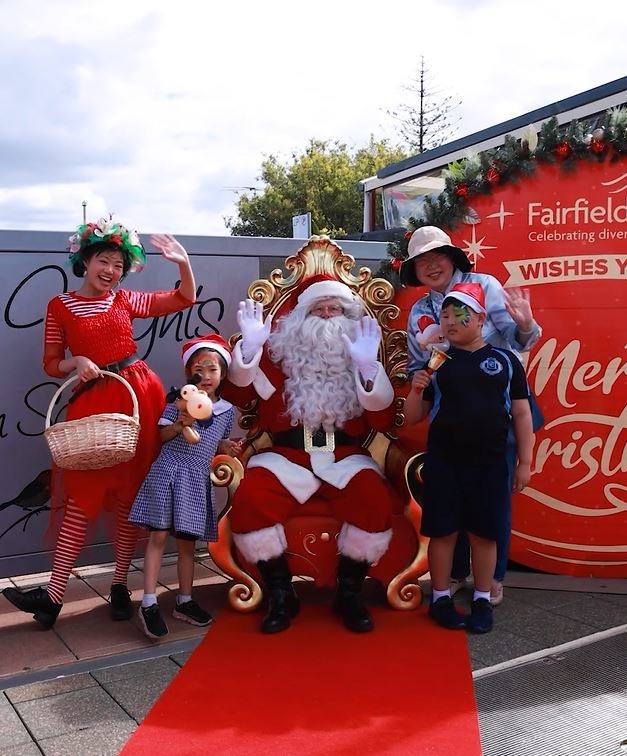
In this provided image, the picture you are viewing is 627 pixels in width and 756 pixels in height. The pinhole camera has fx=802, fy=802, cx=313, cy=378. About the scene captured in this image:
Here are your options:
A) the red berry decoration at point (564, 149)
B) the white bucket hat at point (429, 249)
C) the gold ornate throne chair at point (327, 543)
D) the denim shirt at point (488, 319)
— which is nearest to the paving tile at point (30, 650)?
the gold ornate throne chair at point (327, 543)

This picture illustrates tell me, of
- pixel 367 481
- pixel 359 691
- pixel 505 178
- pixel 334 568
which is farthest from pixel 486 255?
pixel 359 691

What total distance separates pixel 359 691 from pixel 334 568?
2.89 ft

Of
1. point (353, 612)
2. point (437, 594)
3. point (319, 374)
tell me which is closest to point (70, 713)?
point (353, 612)

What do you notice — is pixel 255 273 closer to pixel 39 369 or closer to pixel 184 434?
pixel 39 369

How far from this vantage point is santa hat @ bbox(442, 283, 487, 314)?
3.59m

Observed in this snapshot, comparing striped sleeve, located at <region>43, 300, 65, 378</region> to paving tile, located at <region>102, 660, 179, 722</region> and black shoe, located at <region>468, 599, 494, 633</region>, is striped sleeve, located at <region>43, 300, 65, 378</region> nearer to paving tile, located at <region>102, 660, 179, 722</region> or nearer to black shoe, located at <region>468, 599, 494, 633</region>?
paving tile, located at <region>102, 660, 179, 722</region>

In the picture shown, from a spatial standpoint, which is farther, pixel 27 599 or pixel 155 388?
pixel 155 388

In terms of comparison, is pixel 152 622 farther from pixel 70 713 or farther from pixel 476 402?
pixel 476 402

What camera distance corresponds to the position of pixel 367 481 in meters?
3.83

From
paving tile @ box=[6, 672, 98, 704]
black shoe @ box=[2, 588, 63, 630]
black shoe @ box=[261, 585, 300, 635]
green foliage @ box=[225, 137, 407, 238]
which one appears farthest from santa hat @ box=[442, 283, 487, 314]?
green foliage @ box=[225, 137, 407, 238]

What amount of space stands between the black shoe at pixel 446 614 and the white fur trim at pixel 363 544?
1.16ft

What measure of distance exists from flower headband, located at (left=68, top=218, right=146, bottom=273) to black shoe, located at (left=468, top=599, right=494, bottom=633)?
2350 mm

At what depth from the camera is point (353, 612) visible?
369 centimetres

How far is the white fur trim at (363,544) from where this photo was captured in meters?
3.73
